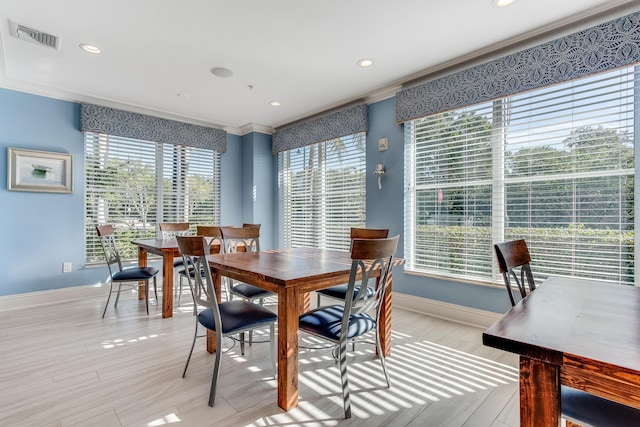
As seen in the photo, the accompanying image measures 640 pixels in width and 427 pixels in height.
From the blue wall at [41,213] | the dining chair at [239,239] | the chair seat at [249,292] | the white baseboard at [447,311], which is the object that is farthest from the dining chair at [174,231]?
the white baseboard at [447,311]

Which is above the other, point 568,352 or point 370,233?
point 370,233

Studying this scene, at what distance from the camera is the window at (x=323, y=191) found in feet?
14.1

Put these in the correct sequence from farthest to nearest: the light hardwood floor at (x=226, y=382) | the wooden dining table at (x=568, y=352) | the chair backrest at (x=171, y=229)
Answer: the chair backrest at (x=171, y=229) < the light hardwood floor at (x=226, y=382) < the wooden dining table at (x=568, y=352)

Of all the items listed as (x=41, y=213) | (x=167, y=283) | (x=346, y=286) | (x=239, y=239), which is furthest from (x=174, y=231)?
(x=346, y=286)

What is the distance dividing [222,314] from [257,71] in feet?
8.40

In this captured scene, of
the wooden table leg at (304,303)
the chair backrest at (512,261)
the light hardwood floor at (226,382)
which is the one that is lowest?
the light hardwood floor at (226,382)

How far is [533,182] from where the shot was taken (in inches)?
108

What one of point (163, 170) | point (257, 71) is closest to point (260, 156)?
point (163, 170)

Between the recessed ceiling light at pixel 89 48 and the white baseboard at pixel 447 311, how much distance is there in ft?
13.0

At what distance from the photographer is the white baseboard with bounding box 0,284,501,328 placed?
303cm

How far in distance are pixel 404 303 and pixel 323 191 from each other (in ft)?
6.61

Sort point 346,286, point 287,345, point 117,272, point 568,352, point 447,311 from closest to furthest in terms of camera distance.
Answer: point 568,352, point 287,345, point 346,286, point 447,311, point 117,272

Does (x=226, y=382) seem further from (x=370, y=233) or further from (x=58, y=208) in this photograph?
(x=58, y=208)

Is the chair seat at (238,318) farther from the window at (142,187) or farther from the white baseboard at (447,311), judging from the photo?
the window at (142,187)
